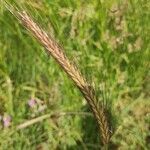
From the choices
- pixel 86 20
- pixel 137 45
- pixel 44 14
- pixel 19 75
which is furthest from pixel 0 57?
pixel 137 45

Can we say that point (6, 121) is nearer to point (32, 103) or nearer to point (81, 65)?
point (32, 103)

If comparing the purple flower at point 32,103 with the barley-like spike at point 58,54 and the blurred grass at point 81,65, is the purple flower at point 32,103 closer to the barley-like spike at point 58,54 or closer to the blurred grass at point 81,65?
the blurred grass at point 81,65

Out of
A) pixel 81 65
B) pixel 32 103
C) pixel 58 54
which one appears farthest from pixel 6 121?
pixel 58 54

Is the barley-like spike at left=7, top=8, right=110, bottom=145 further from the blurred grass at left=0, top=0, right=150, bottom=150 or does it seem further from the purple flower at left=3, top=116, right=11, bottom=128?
the purple flower at left=3, top=116, right=11, bottom=128

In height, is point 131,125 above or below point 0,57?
below

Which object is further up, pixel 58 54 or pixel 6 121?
pixel 58 54

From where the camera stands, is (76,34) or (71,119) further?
(76,34)

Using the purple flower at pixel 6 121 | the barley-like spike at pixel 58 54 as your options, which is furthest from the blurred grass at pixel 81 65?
the barley-like spike at pixel 58 54

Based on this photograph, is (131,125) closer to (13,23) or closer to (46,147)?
(46,147)
